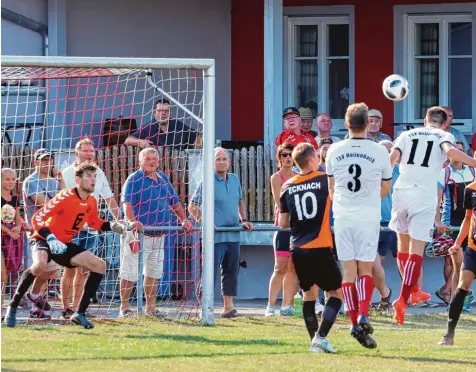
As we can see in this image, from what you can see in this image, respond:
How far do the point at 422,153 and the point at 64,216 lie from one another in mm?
3750

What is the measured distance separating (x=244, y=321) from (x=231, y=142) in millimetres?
4891

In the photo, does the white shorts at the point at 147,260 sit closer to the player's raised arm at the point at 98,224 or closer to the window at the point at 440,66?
the player's raised arm at the point at 98,224

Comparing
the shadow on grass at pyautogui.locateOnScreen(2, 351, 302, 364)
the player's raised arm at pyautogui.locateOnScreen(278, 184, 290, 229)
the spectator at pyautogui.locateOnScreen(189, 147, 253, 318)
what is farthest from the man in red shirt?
the shadow on grass at pyautogui.locateOnScreen(2, 351, 302, 364)

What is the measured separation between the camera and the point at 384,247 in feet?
54.2

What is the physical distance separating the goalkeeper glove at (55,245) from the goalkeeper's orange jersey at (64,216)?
103mm

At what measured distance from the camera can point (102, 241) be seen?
55.7 ft

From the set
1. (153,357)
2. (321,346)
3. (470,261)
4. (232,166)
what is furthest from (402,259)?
(232,166)

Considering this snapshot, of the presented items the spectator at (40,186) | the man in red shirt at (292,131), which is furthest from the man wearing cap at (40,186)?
the man in red shirt at (292,131)

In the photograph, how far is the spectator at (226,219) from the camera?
50.4 ft

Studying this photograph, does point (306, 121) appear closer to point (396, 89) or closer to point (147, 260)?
point (396, 89)

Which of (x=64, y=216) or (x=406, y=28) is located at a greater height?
(x=406, y=28)

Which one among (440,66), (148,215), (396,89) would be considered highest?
(440,66)

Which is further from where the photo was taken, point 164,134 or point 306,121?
point 306,121

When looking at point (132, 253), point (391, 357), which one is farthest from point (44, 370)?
point (132, 253)
